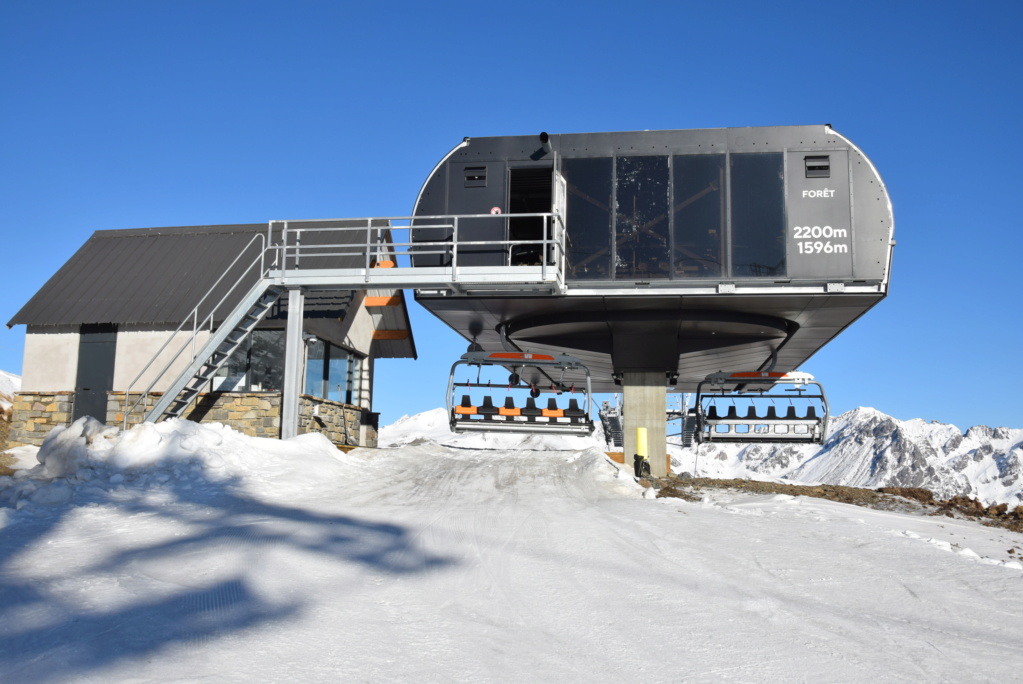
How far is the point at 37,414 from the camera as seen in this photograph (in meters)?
21.1

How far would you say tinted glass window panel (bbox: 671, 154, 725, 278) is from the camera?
16.4 metres

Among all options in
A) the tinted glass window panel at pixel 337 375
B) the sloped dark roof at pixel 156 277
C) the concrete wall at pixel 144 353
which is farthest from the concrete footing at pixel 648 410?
the concrete wall at pixel 144 353

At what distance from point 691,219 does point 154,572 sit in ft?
40.7

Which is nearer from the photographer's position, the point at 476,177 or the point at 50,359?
the point at 476,177

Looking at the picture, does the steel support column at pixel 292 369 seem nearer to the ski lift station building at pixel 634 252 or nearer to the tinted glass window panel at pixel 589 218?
the ski lift station building at pixel 634 252

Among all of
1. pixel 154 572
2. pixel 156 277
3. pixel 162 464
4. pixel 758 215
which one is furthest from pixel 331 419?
pixel 154 572

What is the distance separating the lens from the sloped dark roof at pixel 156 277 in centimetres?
2183

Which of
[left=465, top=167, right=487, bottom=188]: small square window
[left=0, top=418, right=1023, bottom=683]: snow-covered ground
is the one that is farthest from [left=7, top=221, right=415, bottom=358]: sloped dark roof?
[left=0, top=418, right=1023, bottom=683]: snow-covered ground

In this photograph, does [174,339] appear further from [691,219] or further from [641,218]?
[691,219]

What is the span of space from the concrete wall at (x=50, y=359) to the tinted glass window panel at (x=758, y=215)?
57.3ft

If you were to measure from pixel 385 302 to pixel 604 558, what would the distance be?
17.7 m

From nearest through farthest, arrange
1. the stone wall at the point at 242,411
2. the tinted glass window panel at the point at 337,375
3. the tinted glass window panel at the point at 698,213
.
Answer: the tinted glass window panel at the point at 698,213 → the stone wall at the point at 242,411 → the tinted glass window panel at the point at 337,375

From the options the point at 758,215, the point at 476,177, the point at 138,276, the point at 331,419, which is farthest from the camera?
the point at 138,276

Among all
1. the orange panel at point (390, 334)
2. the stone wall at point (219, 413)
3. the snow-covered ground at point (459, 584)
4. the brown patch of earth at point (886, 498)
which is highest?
the orange panel at point (390, 334)
